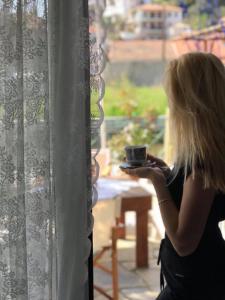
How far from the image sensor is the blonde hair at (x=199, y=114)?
1320 millimetres

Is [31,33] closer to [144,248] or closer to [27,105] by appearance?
[27,105]

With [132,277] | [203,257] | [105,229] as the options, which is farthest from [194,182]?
[132,277]

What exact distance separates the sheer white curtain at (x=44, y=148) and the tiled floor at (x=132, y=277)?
191 centimetres

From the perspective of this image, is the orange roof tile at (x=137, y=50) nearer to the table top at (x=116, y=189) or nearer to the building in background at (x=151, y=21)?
the building in background at (x=151, y=21)

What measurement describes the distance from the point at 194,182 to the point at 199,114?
0.19 metres

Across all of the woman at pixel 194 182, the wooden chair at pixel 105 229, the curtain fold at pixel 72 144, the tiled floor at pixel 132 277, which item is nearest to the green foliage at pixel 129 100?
the tiled floor at pixel 132 277

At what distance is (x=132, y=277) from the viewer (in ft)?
11.2

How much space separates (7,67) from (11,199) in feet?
0.99

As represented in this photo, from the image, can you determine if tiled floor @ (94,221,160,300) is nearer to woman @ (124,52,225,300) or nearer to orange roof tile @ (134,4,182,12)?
woman @ (124,52,225,300)

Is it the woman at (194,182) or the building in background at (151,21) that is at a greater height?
the building in background at (151,21)

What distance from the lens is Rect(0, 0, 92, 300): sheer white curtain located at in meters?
1.12

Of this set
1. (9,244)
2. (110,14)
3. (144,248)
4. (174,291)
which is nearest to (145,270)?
(144,248)

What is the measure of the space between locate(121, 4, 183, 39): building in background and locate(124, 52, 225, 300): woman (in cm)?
449

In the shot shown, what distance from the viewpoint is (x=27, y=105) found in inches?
44.9
